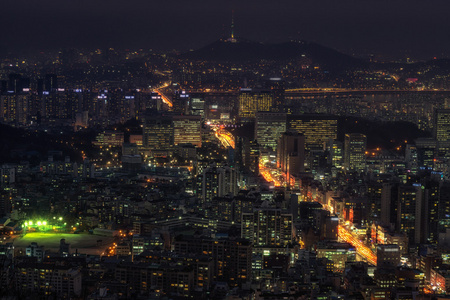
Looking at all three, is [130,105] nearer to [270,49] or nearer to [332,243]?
[270,49]

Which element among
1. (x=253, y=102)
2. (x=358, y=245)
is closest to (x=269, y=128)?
(x=253, y=102)

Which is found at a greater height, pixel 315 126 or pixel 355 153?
pixel 315 126

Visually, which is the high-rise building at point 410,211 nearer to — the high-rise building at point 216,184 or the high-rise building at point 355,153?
the high-rise building at point 216,184

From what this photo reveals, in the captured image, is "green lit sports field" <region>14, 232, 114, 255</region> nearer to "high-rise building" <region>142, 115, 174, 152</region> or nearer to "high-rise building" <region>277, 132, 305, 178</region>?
"high-rise building" <region>277, 132, 305, 178</region>

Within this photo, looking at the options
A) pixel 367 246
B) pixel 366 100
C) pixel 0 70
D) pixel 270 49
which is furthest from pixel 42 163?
pixel 270 49

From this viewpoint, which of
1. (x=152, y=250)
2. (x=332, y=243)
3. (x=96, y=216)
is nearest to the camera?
(x=152, y=250)

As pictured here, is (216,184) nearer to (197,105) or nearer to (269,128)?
(269,128)

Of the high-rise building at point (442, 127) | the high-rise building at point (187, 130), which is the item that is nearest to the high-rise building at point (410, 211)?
the high-rise building at point (442, 127)
